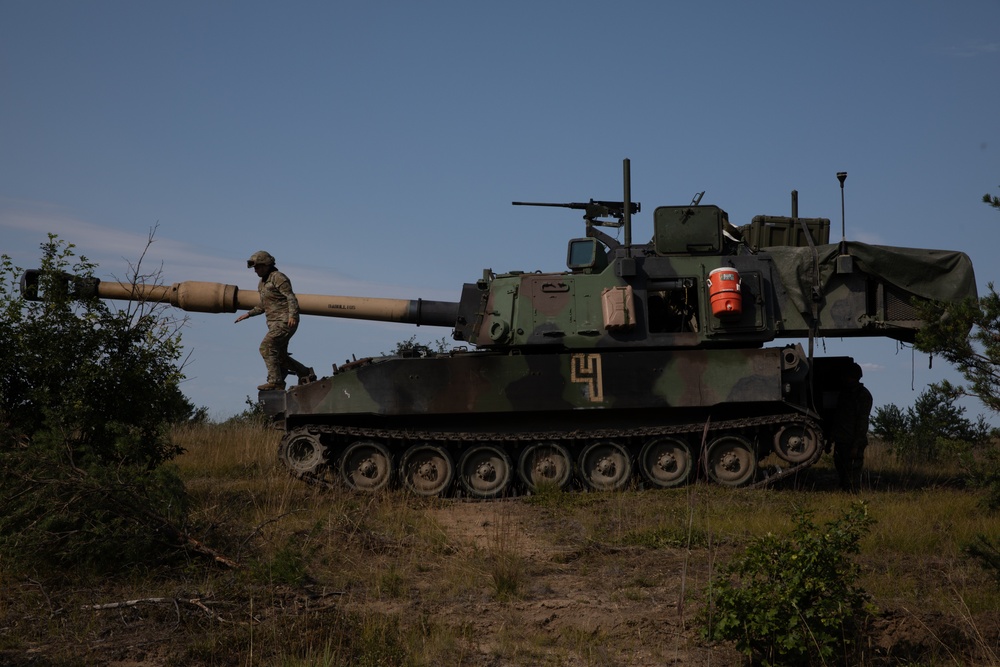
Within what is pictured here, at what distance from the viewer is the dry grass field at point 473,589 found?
6.30m

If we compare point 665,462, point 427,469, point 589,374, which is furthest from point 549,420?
point 427,469

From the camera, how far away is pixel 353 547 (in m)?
8.92

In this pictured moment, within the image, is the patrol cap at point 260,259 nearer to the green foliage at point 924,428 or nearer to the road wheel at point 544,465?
the road wheel at point 544,465

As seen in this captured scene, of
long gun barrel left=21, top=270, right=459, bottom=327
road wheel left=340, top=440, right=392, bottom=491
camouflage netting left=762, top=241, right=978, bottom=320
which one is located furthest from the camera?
long gun barrel left=21, top=270, right=459, bottom=327

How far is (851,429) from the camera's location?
1283 centimetres

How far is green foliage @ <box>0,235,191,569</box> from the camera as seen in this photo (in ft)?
26.3

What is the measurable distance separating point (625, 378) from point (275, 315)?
14.9 feet

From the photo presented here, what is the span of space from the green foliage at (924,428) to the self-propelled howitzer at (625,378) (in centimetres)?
409

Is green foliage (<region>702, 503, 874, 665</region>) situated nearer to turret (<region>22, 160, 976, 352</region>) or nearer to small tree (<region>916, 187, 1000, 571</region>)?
small tree (<region>916, 187, 1000, 571</region>)

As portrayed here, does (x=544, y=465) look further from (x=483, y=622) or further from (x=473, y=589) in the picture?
(x=483, y=622)

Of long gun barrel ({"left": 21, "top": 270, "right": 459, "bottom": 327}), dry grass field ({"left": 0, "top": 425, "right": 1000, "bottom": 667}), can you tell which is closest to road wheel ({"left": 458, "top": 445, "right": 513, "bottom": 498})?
dry grass field ({"left": 0, "top": 425, "right": 1000, "bottom": 667})

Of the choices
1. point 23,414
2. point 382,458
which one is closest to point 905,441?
point 382,458

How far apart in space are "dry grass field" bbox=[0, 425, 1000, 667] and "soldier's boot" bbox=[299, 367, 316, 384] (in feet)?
5.95

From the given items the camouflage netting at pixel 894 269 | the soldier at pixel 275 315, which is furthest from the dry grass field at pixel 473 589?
the camouflage netting at pixel 894 269
